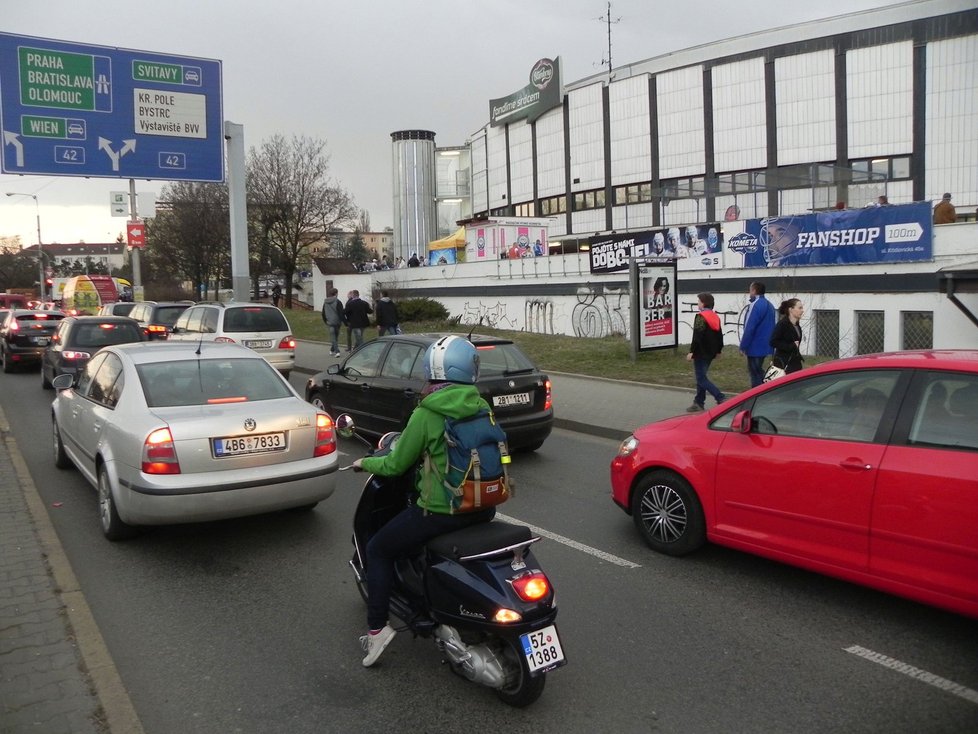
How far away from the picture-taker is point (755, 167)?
127 feet

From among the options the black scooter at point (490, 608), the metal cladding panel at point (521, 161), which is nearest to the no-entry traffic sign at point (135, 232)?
the metal cladding panel at point (521, 161)

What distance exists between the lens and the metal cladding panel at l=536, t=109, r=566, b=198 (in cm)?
4719

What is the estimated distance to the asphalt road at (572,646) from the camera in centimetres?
360

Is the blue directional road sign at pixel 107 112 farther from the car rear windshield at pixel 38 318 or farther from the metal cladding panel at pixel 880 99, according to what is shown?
the metal cladding panel at pixel 880 99

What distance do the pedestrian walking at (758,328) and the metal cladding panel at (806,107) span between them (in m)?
29.4

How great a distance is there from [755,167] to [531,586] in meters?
38.8

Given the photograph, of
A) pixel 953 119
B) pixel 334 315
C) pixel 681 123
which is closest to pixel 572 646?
pixel 334 315

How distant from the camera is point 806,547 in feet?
15.8

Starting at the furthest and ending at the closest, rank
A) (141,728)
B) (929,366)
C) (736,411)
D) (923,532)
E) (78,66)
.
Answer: (78,66), (736,411), (929,366), (923,532), (141,728)

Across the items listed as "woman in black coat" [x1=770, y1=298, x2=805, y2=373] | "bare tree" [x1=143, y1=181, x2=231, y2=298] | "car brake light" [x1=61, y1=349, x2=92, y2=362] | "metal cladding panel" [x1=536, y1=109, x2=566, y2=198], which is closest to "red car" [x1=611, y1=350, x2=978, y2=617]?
"woman in black coat" [x1=770, y1=298, x2=805, y2=373]

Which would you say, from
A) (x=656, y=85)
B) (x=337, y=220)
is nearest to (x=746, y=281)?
(x=656, y=85)

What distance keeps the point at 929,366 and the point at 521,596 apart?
2.78 m

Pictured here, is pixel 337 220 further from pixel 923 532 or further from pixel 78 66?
pixel 923 532

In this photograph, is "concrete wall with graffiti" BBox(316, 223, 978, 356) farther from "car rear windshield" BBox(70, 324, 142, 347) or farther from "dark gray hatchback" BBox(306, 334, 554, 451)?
"car rear windshield" BBox(70, 324, 142, 347)
